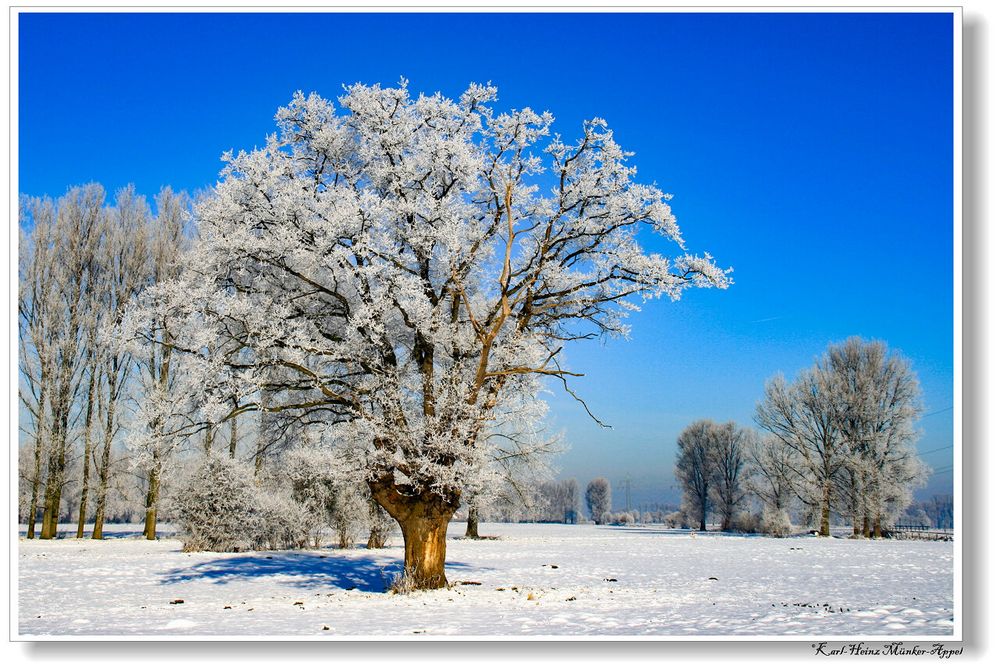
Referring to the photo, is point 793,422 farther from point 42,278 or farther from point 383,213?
point 42,278

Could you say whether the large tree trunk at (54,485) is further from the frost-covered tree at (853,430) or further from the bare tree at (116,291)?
the frost-covered tree at (853,430)

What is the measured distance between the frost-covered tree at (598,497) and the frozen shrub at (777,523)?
90300 millimetres

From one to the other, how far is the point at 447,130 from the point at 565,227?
267cm

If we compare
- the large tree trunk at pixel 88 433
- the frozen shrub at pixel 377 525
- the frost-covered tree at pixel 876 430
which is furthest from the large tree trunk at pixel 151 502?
the frost-covered tree at pixel 876 430

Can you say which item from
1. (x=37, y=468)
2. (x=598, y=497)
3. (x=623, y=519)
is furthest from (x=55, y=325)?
(x=598, y=497)

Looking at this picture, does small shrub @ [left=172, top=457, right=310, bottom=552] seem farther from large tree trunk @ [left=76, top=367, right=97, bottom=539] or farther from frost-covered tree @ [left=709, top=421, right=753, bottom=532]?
frost-covered tree @ [left=709, top=421, right=753, bottom=532]

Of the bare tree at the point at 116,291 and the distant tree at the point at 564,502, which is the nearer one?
the bare tree at the point at 116,291

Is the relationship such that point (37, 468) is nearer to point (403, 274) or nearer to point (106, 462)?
point (106, 462)

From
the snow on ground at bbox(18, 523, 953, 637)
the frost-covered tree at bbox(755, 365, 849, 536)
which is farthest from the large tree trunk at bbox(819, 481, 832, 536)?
the snow on ground at bbox(18, 523, 953, 637)

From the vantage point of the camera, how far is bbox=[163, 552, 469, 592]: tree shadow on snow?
47.0 feet

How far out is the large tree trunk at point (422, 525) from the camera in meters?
11.7

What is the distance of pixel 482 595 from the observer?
37.2ft

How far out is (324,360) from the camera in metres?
11.9

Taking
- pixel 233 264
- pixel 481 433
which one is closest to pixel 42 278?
pixel 233 264
